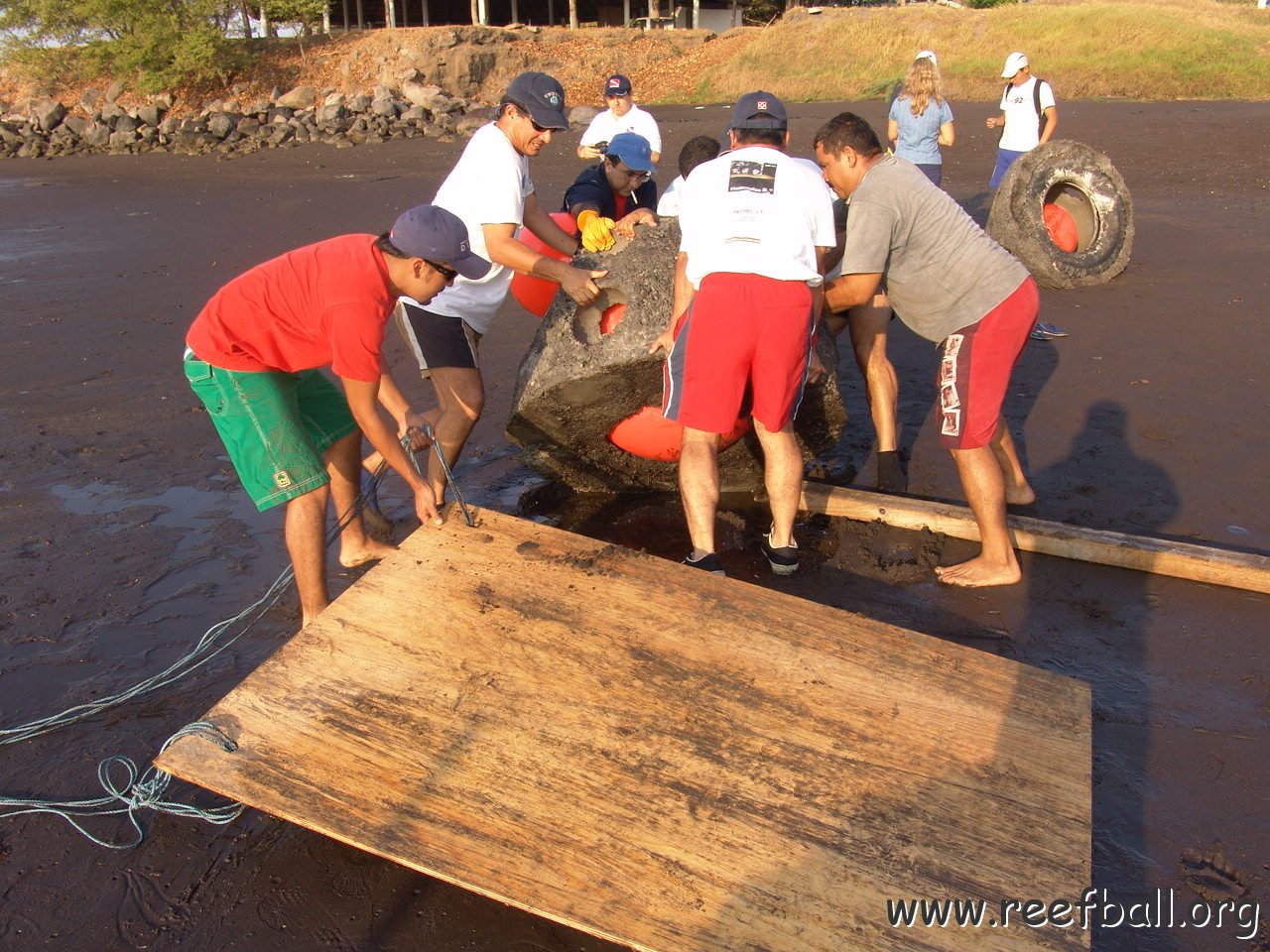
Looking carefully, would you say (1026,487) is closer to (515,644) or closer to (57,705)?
(515,644)

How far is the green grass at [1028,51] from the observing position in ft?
82.0

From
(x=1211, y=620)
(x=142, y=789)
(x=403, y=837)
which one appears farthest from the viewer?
(x=1211, y=620)

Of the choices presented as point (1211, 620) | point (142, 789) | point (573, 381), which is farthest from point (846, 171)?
point (142, 789)

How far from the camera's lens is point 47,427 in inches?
279

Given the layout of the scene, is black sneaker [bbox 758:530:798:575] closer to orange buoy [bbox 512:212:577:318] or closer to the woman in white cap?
orange buoy [bbox 512:212:577:318]

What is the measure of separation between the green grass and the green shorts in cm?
2535

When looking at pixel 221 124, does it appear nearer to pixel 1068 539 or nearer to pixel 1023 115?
pixel 1023 115

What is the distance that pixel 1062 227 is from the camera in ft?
31.8

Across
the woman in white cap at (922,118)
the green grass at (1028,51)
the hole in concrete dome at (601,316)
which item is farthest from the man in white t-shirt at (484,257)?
the green grass at (1028,51)

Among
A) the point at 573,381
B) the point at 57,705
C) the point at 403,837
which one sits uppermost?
the point at 573,381

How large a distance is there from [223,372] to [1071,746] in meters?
3.46

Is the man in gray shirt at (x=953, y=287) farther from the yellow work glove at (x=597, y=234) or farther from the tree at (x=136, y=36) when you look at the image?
the tree at (x=136, y=36)

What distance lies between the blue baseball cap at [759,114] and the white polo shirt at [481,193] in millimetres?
1155

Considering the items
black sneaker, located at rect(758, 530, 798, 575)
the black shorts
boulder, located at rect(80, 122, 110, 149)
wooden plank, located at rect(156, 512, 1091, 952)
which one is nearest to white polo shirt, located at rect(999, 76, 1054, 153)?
black sneaker, located at rect(758, 530, 798, 575)
